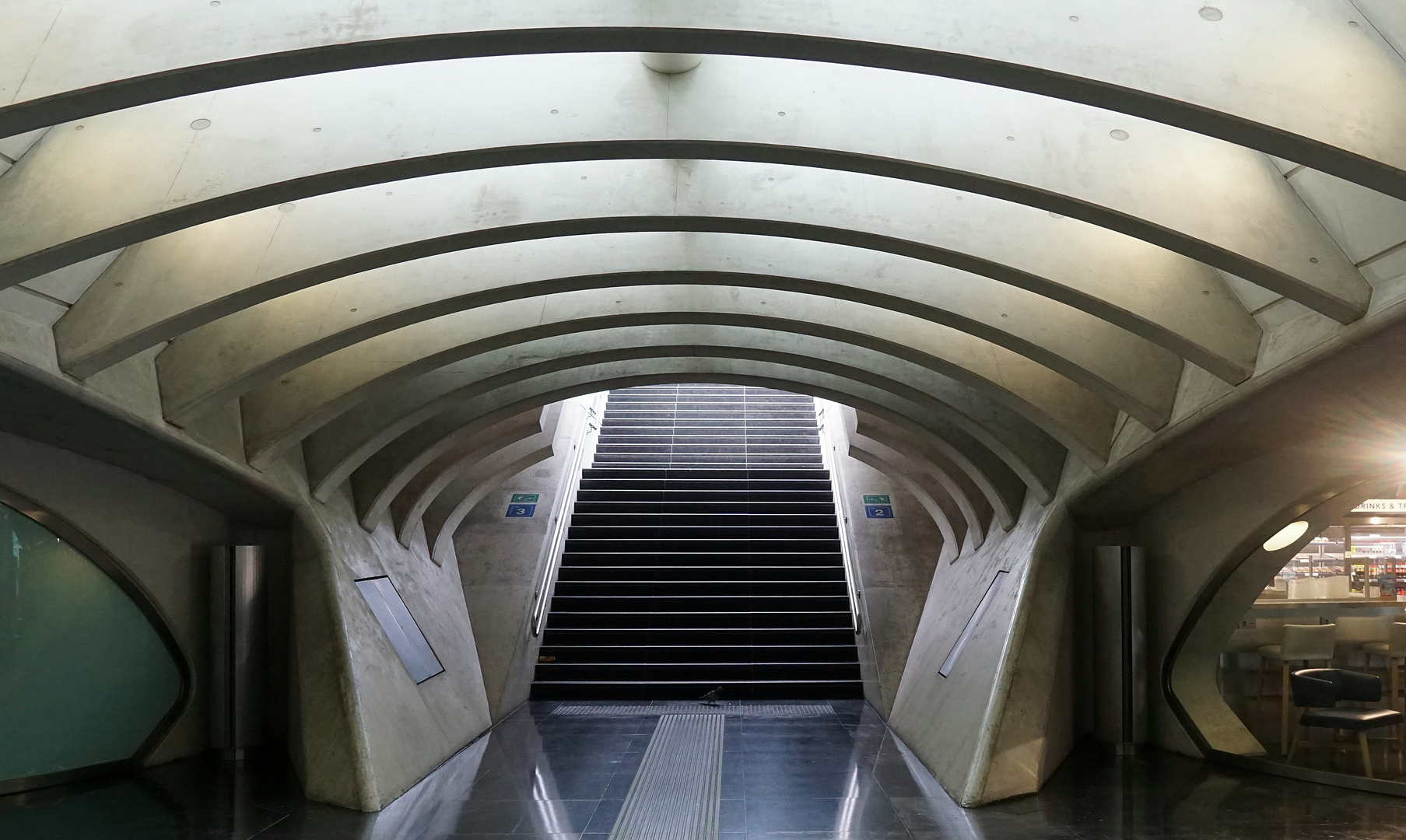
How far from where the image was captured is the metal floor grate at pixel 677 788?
781cm

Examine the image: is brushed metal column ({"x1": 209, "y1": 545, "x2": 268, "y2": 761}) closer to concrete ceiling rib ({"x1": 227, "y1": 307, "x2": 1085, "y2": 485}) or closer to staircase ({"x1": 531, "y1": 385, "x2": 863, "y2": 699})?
concrete ceiling rib ({"x1": 227, "y1": 307, "x2": 1085, "y2": 485})

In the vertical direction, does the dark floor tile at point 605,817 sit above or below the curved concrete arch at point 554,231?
below

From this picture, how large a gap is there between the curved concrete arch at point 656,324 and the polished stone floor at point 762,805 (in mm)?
3080

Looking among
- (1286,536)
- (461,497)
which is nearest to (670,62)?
(1286,536)

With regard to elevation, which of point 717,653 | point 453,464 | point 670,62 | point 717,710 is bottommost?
point 717,710

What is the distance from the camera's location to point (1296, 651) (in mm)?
9555

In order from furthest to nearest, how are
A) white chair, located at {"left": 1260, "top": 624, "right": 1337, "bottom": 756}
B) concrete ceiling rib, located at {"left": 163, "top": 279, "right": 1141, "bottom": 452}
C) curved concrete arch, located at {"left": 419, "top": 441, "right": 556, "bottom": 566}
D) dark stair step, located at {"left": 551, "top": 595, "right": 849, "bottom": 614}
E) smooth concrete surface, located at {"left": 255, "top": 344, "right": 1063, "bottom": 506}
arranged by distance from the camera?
dark stair step, located at {"left": 551, "top": 595, "right": 849, "bottom": 614}, curved concrete arch, located at {"left": 419, "top": 441, "right": 556, "bottom": 566}, smooth concrete surface, located at {"left": 255, "top": 344, "right": 1063, "bottom": 506}, concrete ceiling rib, located at {"left": 163, "top": 279, "right": 1141, "bottom": 452}, white chair, located at {"left": 1260, "top": 624, "right": 1337, "bottom": 756}

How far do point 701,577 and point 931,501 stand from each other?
12.8 ft

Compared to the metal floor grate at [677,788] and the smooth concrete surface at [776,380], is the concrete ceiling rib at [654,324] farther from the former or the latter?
the metal floor grate at [677,788]

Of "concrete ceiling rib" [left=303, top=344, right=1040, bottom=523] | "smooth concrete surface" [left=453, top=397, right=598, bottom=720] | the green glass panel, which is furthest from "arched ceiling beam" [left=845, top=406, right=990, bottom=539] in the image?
the green glass panel

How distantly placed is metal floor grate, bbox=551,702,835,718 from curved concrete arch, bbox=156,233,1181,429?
6394 mm

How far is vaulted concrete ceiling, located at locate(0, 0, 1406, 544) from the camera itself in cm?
A: 463

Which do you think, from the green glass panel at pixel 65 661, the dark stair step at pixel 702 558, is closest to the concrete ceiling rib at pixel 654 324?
the green glass panel at pixel 65 661

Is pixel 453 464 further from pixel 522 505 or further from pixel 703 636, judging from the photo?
pixel 703 636
